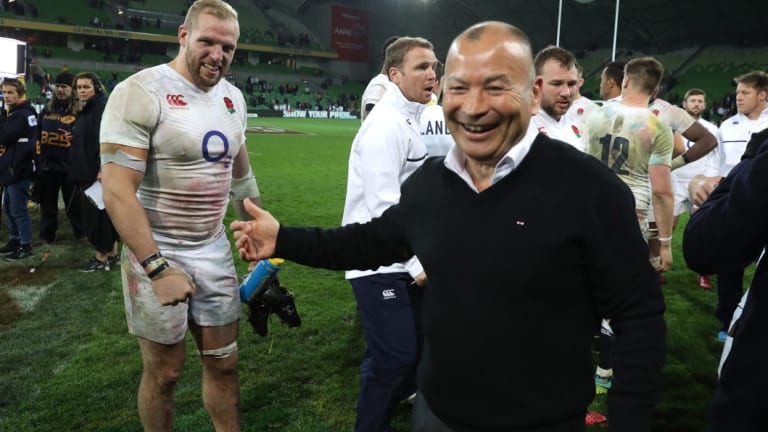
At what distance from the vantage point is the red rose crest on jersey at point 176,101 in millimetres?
2701

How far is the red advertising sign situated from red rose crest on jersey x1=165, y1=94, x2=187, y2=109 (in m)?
68.0

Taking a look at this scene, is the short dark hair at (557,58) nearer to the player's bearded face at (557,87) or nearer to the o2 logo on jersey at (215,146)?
the player's bearded face at (557,87)

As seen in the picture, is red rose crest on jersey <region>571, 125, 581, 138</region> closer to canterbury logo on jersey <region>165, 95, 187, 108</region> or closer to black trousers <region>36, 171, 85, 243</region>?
canterbury logo on jersey <region>165, 95, 187, 108</region>

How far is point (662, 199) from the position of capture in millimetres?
4281

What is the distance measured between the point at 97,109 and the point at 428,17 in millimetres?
61659

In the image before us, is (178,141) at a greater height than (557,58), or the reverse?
(557,58)

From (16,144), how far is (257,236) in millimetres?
6674

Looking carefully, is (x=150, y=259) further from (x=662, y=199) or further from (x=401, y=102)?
(x=662, y=199)

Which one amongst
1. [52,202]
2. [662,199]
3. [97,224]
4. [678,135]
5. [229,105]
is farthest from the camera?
[52,202]

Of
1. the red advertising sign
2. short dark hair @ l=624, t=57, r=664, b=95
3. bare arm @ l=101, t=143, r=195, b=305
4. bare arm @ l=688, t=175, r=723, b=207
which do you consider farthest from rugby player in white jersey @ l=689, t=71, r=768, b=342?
the red advertising sign

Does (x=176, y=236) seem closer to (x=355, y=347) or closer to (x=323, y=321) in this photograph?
(x=355, y=347)

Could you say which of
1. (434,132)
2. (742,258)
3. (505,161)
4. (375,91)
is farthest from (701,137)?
(505,161)

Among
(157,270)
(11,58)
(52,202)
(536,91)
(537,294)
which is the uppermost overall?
(11,58)

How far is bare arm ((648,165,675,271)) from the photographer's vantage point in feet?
13.8
